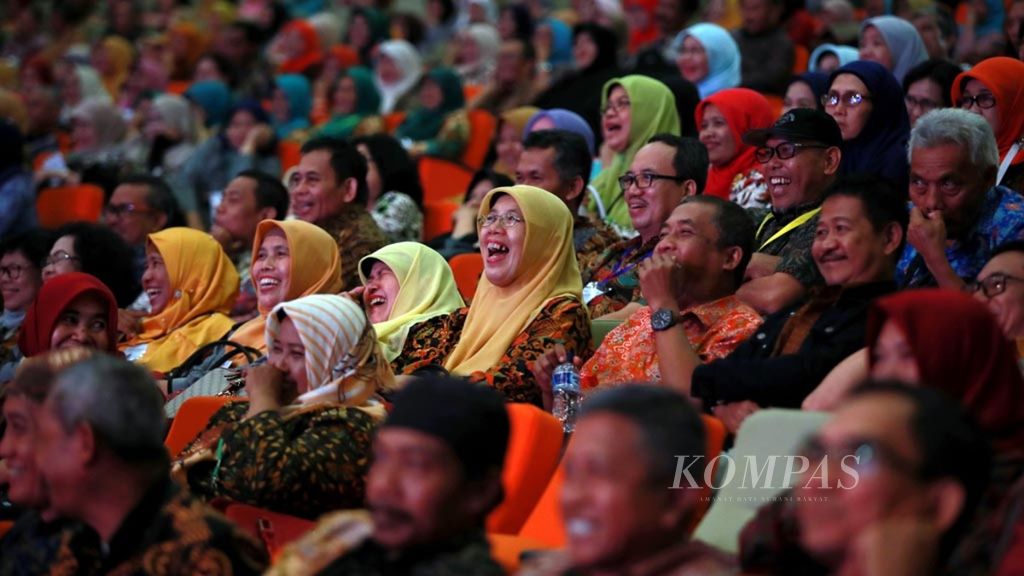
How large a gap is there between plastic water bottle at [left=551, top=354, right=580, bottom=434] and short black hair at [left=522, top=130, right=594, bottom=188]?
5.82 ft

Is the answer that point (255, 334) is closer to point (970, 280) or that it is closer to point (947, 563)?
point (970, 280)

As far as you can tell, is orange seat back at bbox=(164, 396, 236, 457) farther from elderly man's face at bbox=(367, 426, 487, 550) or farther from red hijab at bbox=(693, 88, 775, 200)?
red hijab at bbox=(693, 88, 775, 200)

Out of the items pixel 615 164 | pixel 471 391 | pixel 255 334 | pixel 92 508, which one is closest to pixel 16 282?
pixel 255 334

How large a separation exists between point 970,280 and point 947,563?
1963 mm

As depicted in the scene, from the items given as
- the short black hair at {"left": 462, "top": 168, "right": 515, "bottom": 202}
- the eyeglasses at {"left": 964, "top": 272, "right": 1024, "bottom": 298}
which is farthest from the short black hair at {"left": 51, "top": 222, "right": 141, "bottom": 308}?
the eyeglasses at {"left": 964, "top": 272, "right": 1024, "bottom": 298}

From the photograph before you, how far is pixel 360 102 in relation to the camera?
1081cm

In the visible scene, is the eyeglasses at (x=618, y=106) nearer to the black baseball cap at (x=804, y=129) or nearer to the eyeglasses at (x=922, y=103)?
the eyeglasses at (x=922, y=103)

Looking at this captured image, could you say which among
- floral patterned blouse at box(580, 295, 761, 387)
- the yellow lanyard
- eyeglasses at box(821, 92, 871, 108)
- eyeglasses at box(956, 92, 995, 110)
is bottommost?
floral patterned blouse at box(580, 295, 761, 387)

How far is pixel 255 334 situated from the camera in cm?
621

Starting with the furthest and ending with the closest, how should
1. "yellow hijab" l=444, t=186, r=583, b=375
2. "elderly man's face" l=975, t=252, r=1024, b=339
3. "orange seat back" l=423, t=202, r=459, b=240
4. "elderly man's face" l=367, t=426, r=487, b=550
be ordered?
"orange seat back" l=423, t=202, r=459, b=240, "yellow hijab" l=444, t=186, r=583, b=375, "elderly man's face" l=975, t=252, r=1024, b=339, "elderly man's face" l=367, t=426, r=487, b=550

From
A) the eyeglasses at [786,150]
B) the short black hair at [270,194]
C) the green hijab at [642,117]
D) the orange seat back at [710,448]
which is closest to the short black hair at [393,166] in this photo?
the short black hair at [270,194]

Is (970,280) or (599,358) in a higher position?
(970,280)

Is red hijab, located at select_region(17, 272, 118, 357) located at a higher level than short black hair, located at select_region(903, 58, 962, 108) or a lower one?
lower

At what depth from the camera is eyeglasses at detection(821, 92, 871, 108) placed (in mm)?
6223
